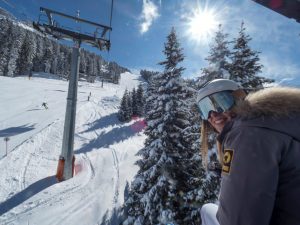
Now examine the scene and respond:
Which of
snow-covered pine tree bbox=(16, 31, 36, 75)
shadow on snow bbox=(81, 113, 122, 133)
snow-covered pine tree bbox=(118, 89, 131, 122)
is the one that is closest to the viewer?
shadow on snow bbox=(81, 113, 122, 133)

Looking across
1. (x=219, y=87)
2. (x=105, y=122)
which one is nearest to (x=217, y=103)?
(x=219, y=87)

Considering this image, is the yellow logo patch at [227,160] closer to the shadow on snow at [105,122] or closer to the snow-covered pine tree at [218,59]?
the snow-covered pine tree at [218,59]

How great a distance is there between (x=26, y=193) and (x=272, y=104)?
15.4 metres

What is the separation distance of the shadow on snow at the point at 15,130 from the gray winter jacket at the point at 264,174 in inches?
1019

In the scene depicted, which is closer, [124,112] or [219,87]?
[219,87]

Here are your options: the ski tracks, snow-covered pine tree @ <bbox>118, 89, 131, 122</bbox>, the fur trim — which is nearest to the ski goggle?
the fur trim

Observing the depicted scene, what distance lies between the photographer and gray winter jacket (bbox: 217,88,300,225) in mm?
1220

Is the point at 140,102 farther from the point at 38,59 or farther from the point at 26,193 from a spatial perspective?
the point at 38,59

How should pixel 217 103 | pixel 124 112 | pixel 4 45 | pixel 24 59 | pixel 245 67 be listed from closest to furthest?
pixel 217 103 < pixel 245 67 < pixel 124 112 < pixel 4 45 < pixel 24 59

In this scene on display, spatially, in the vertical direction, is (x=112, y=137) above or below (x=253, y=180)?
below

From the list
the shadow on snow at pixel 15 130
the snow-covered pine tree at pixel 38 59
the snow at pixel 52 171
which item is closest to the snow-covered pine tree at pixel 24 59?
the snow-covered pine tree at pixel 38 59

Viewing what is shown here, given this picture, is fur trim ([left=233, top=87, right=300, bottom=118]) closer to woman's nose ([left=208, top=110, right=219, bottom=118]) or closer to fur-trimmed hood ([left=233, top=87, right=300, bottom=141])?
fur-trimmed hood ([left=233, top=87, right=300, bottom=141])

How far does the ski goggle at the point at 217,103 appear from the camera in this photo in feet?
7.43

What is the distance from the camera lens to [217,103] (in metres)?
2.35
